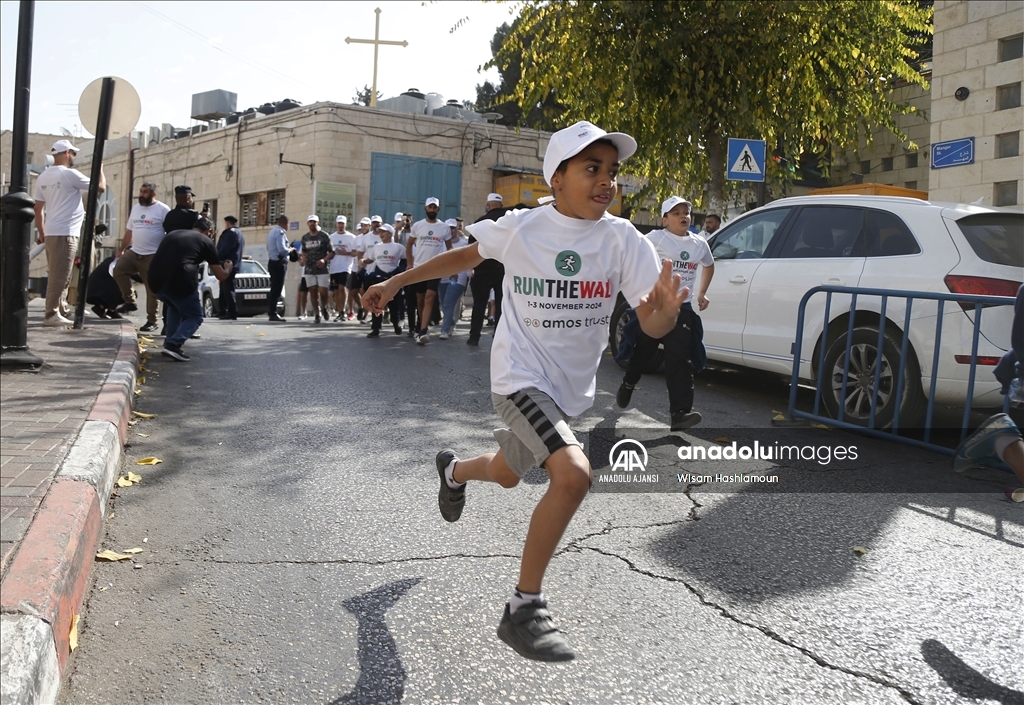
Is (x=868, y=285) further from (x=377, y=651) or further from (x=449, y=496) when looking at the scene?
(x=377, y=651)

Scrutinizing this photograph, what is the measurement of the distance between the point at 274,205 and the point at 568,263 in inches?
1152

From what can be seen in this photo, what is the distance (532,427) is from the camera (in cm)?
312

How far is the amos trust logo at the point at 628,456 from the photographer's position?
5.62 metres

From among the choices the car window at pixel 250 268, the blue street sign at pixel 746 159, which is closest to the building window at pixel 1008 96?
the blue street sign at pixel 746 159

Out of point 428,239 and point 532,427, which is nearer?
point 532,427

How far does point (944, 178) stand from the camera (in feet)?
42.8

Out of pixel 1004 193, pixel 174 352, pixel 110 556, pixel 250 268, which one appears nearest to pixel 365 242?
pixel 250 268

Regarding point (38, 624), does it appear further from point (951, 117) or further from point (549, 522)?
point (951, 117)

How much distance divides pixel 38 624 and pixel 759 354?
20.9 ft

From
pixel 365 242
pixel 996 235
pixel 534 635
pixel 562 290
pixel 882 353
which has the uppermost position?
pixel 365 242

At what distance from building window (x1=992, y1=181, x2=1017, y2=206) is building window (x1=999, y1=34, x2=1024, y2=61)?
1.65 meters

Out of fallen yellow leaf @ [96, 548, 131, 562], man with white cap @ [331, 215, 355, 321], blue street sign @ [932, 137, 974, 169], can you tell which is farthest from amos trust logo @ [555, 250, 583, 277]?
man with white cap @ [331, 215, 355, 321]

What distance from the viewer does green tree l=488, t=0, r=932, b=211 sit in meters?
13.4

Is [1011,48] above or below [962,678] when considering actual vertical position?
above
